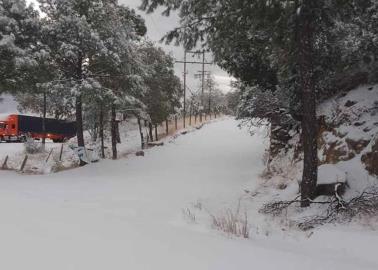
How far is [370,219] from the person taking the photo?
26.8ft

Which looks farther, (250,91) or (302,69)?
(250,91)

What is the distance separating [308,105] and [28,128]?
162 feet

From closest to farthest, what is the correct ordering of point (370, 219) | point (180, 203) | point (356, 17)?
point (370, 219), point (356, 17), point (180, 203)

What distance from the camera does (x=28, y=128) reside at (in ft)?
177

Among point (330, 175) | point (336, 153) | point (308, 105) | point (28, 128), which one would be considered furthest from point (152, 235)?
point (28, 128)

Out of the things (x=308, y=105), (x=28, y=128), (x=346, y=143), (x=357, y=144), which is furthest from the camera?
(x=28, y=128)

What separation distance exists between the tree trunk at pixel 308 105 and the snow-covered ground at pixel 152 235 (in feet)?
3.86

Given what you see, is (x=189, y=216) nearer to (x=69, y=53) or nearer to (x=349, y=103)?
(x=349, y=103)

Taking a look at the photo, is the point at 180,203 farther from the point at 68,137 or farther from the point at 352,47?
the point at 68,137

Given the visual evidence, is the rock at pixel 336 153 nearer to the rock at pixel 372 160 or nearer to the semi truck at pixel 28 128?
the rock at pixel 372 160

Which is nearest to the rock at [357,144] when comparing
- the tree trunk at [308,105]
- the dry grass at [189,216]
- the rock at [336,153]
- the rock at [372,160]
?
the rock at [336,153]

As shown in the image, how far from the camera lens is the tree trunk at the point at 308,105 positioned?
9.05 meters

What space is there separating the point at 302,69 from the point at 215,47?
2673 mm

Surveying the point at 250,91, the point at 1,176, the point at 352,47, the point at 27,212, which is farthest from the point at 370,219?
the point at 1,176
